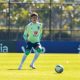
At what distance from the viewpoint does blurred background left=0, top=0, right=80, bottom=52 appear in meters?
40.7

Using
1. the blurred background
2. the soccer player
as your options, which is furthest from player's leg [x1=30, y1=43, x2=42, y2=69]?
the blurred background

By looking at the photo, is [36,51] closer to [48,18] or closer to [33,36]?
[33,36]

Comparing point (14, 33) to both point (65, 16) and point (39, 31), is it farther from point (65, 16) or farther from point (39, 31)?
point (39, 31)

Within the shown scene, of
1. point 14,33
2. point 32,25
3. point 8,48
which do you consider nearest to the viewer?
point 32,25

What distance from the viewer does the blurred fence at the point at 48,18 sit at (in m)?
40.7

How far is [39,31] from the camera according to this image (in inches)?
800

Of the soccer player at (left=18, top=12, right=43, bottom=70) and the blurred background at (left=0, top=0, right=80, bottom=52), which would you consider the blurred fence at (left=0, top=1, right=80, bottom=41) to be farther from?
the soccer player at (left=18, top=12, right=43, bottom=70)

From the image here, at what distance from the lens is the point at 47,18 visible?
136ft

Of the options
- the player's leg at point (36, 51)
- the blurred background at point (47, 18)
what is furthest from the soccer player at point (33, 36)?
the blurred background at point (47, 18)

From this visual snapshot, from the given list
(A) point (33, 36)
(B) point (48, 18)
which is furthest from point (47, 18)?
(A) point (33, 36)

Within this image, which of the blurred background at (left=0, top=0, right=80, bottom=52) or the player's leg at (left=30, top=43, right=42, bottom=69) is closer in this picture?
the player's leg at (left=30, top=43, right=42, bottom=69)

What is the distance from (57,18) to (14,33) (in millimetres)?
3887

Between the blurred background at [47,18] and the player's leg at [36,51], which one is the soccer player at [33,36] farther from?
the blurred background at [47,18]

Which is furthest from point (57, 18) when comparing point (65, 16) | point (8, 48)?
point (8, 48)
